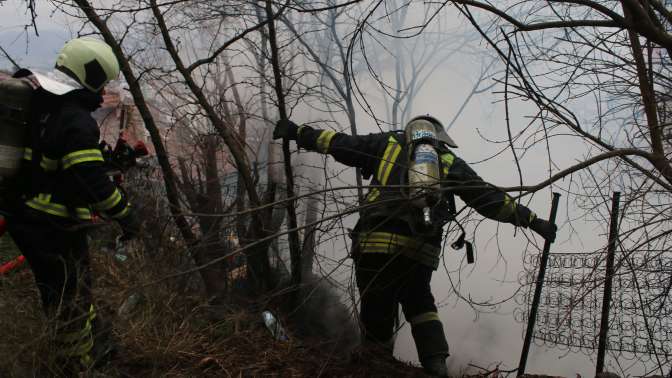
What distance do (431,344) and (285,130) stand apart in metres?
1.73

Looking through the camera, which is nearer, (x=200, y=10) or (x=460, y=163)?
(x=460, y=163)

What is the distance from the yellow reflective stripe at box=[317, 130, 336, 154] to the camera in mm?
3727

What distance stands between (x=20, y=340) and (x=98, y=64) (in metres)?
1.55

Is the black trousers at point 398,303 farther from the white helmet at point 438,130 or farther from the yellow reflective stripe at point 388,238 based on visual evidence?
the white helmet at point 438,130

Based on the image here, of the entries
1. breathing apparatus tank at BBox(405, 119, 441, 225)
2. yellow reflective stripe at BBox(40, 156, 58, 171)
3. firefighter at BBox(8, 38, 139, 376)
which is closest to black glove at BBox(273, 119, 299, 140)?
breathing apparatus tank at BBox(405, 119, 441, 225)

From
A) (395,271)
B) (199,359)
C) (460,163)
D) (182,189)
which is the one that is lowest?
(199,359)

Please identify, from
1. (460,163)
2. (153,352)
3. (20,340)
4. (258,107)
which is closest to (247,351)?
(153,352)

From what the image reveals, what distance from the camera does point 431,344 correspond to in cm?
357

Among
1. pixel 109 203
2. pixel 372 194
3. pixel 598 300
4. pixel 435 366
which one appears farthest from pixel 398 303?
pixel 109 203

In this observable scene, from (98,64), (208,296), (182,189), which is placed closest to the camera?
(98,64)

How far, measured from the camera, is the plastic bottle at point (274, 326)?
393 centimetres

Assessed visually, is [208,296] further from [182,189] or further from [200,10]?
[200,10]

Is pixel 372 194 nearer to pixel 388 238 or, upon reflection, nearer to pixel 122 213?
pixel 388 238

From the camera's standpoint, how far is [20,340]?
281 centimetres
